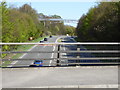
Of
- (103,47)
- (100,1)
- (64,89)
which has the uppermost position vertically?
(100,1)

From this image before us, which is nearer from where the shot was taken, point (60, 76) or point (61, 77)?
point (61, 77)

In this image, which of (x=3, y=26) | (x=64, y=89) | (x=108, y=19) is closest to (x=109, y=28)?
(x=108, y=19)

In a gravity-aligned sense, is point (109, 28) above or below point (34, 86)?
above

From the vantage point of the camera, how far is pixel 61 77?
688 cm

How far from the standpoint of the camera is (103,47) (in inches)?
410

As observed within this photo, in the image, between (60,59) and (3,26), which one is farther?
(3,26)

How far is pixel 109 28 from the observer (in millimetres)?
35250

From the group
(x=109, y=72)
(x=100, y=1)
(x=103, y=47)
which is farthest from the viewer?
(x=100, y=1)

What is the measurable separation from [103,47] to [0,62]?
187 inches

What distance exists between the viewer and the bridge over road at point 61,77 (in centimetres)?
613

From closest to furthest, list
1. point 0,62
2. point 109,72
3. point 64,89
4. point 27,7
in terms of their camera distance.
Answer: point 64,89, point 109,72, point 0,62, point 27,7

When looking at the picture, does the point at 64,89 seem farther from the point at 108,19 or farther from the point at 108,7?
the point at 108,7

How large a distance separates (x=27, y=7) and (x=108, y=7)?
6270 cm

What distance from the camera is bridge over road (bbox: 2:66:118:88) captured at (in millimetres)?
6133
